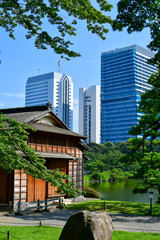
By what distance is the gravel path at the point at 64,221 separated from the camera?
15.5 m

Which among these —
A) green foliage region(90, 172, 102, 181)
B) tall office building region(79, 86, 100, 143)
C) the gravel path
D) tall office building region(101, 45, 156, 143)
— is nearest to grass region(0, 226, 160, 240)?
the gravel path

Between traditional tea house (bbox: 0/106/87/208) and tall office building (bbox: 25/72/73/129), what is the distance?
142742 millimetres

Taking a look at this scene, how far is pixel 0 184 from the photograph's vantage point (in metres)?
20.7

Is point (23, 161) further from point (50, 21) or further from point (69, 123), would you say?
point (69, 123)

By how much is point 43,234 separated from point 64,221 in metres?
4.08

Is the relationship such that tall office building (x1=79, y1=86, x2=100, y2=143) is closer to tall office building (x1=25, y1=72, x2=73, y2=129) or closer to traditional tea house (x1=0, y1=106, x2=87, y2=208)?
tall office building (x1=25, y1=72, x2=73, y2=129)

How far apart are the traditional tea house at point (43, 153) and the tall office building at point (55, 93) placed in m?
143

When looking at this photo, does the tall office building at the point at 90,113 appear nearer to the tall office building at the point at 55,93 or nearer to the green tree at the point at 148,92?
the tall office building at the point at 55,93

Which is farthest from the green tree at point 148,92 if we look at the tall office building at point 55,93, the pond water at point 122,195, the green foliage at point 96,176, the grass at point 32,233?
the tall office building at point 55,93

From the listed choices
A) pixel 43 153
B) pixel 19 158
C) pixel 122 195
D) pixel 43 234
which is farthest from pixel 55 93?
pixel 19 158

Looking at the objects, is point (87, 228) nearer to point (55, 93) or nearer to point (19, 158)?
point (19, 158)

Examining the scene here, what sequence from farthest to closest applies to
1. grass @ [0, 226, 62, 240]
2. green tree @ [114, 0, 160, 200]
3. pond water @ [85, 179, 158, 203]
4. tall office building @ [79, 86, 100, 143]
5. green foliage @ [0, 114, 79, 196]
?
tall office building @ [79, 86, 100, 143] → pond water @ [85, 179, 158, 203] → green tree @ [114, 0, 160, 200] → grass @ [0, 226, 62, 240] → green foliage @ [0, 114, 79, 196]

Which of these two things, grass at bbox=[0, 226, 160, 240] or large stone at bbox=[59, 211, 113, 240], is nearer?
large stone at bbox=[59, 211, 113, 240]

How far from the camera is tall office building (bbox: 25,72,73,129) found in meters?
170
